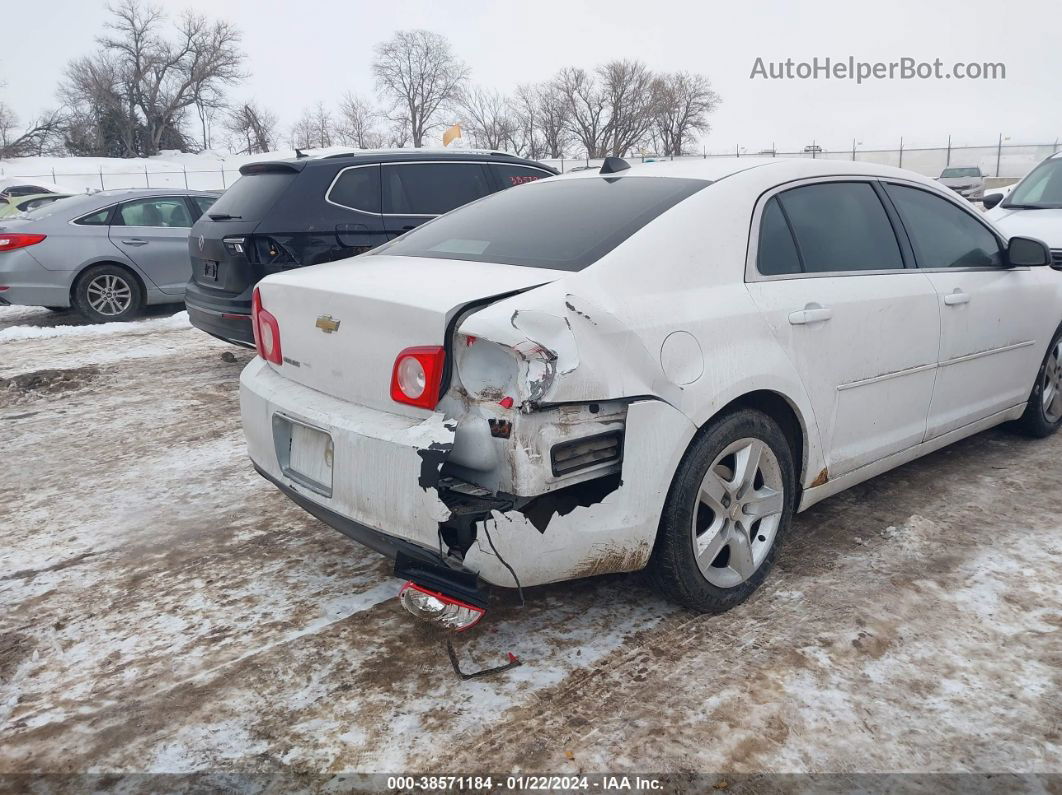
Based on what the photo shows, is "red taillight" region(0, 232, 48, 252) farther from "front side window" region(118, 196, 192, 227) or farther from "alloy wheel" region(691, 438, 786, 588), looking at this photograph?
"alloy wheel" region(691, 438, 786, 588)

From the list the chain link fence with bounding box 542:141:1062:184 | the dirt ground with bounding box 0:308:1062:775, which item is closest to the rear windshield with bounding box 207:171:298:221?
the dirt ground with bounding box 0:308:1062:775

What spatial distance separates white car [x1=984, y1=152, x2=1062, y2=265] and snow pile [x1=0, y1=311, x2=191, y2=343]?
27.3 ft

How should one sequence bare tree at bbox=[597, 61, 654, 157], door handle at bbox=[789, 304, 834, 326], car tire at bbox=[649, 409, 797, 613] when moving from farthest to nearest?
1. bare tree at bbox=[597, 61, 654, 157]
2. door handle at bbox=[789, 304, 834, 326]
3. car tire at bbox=[649, 409, 797, 613]

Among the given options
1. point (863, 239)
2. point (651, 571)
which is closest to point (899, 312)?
point (863, 239)

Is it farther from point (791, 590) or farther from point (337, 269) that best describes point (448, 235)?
point (791, 590)

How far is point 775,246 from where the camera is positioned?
305 centimetres

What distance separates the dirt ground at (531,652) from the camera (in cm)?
224

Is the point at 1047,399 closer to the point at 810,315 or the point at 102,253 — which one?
the point at 810,315

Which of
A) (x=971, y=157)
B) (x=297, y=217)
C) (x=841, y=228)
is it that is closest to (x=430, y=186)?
(x=297, y=217)

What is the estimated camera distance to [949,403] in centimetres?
382

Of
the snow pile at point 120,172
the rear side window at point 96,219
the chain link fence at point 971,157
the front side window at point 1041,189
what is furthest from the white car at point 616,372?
the snow pile at point 120,172

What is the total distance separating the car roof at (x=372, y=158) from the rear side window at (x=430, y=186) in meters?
0.07

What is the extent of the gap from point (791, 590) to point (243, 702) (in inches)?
77.3

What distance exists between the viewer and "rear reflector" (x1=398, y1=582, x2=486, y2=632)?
2.48 m
